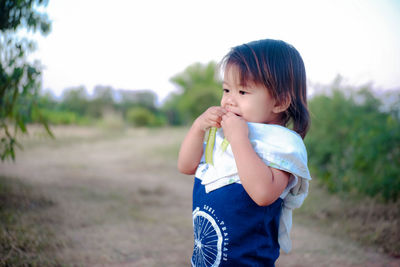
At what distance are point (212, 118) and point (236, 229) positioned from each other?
50cm

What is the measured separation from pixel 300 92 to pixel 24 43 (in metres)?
2.24

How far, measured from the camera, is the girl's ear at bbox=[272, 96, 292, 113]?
4.56 ft

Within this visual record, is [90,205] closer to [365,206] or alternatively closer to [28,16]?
[28,16]

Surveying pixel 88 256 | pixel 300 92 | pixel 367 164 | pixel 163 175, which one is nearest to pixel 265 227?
pixel 300 92

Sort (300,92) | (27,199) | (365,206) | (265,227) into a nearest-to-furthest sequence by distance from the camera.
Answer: (265,227), (300,92), (27,199), (365,206)

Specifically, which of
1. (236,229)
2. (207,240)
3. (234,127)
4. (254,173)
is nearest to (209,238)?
(207,240)

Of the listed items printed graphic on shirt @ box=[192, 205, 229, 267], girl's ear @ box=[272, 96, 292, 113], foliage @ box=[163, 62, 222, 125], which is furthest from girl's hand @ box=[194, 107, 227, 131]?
foliage @ box=[163, 62, 222, 125]

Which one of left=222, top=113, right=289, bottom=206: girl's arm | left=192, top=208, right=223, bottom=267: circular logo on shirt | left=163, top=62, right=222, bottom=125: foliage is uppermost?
left=163, top=62, right=222, bottom=125: foliage

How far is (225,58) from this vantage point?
1.47m

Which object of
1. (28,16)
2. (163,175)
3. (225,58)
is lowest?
(163,175)

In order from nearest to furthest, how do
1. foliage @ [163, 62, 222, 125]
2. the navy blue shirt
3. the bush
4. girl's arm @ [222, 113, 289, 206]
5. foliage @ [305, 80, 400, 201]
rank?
girl's arm @ [222, 113, 289, 206] < the navy blue shirt < foliage @ [305, 80, 400, 201] < the bush < foliage @ [163, 62, 222, 125]

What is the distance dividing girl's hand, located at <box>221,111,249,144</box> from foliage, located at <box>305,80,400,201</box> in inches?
112

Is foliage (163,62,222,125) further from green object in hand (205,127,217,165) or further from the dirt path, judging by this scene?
green object in hand (205,127,217,165)

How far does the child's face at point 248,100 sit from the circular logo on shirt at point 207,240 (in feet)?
1.62
